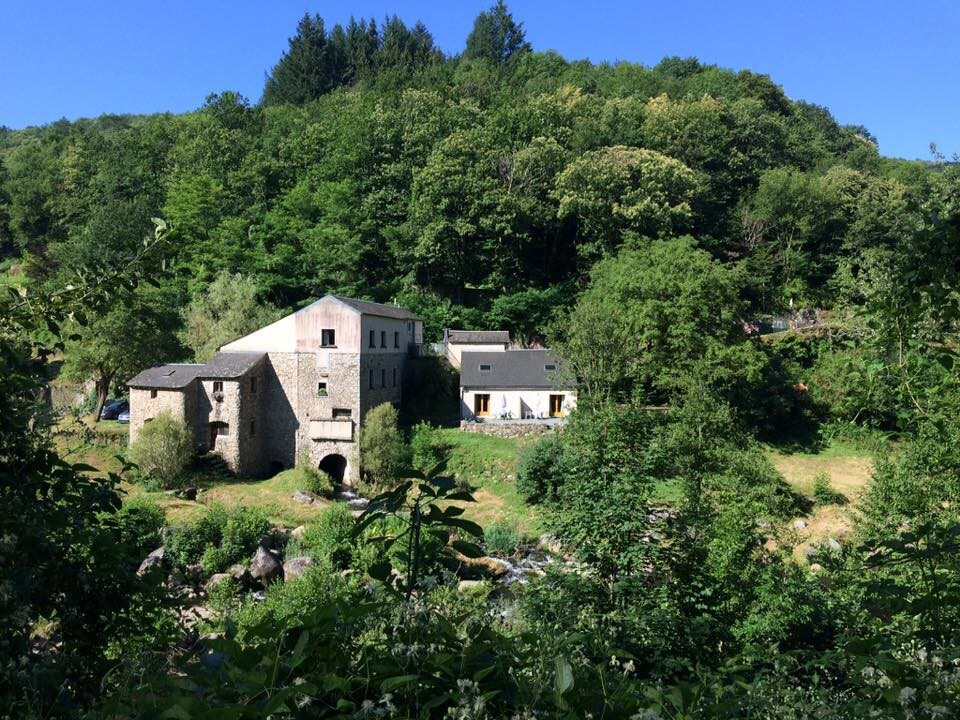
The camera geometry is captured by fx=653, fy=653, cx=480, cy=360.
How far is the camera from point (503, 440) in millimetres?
27828

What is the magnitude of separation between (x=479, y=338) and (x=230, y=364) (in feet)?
43.2

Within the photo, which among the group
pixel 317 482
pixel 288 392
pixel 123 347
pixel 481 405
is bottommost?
pixel 317 482

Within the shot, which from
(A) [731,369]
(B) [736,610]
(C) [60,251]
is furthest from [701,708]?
(C) [60,251]

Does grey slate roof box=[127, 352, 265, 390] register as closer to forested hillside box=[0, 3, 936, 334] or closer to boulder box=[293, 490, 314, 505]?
boulder box=[293, 490, 314, 505]

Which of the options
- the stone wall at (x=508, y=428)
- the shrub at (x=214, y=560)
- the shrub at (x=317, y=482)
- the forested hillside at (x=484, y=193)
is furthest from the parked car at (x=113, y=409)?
the stone wall at (x=508, y=428)

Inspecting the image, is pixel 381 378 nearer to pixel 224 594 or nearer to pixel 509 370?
pixel 509 370

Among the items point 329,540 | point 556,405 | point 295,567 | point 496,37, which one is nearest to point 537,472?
point 556,405

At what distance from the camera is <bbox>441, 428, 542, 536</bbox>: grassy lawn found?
22.7 meters

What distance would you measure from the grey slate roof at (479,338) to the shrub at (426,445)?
7.38m

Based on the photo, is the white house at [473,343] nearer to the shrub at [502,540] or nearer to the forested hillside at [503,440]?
the forested hillside at [503,440]

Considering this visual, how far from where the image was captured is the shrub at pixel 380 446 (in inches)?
1042

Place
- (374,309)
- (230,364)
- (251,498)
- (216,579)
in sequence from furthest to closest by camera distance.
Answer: (374,309), (230,364), (251,498), (216,579)

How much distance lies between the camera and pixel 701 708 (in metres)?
2.21

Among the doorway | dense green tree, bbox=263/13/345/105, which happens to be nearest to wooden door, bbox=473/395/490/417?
the doorway
